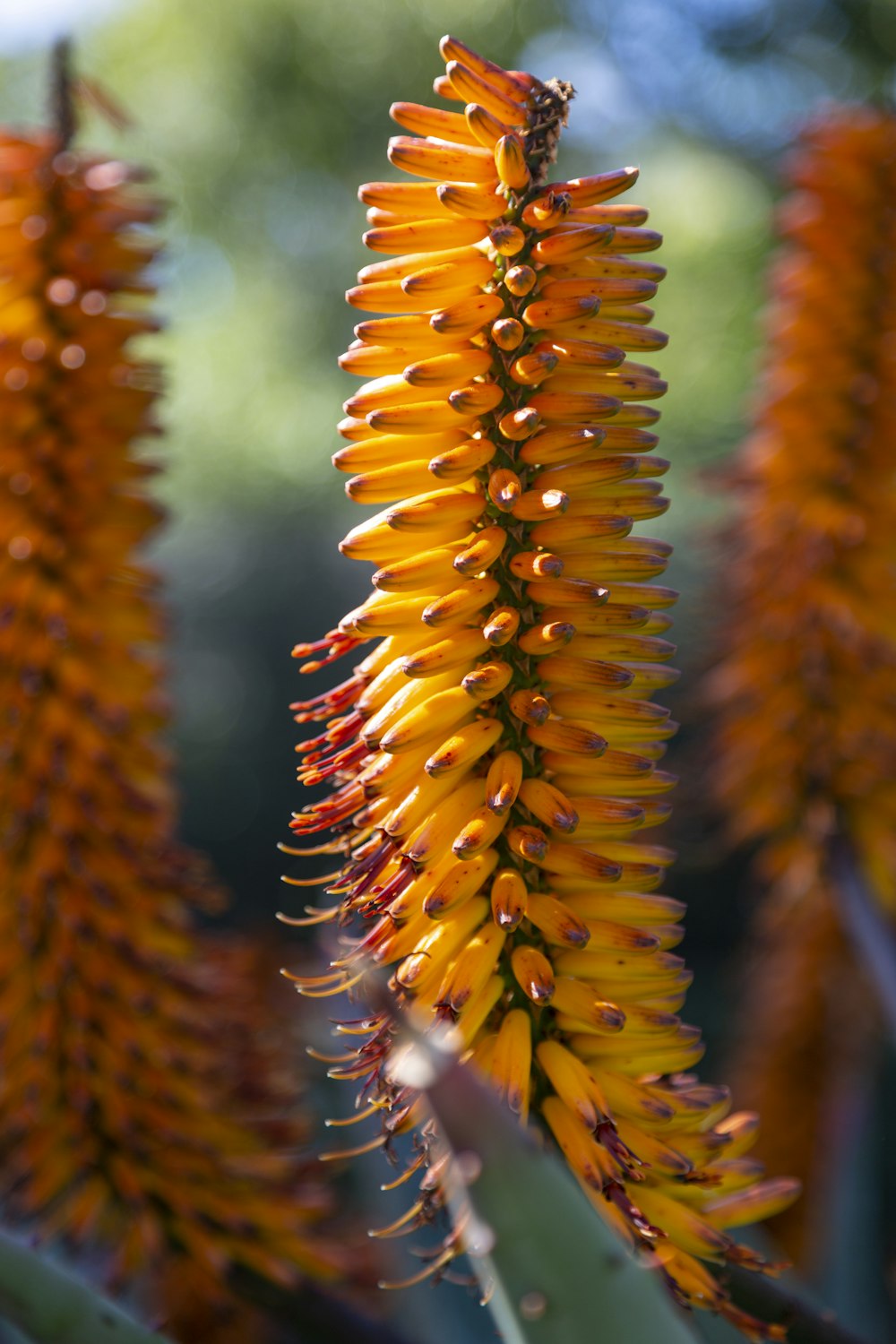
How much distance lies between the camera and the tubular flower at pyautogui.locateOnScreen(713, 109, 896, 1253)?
211 cm

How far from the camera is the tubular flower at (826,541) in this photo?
6.91 ft

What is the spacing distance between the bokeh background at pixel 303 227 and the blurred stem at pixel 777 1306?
4.06m

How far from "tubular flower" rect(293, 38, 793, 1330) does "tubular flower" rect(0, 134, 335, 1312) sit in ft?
2.26

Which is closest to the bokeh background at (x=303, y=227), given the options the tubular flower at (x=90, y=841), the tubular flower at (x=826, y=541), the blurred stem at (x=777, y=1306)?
the tubular flower at (x=826, y=541)

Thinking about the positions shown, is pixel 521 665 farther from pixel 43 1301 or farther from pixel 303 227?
pixel 303 227

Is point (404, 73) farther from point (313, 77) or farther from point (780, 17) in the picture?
point (780, 17)

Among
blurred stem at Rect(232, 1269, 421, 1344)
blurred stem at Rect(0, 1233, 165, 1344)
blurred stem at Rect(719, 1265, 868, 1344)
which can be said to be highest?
blurred stem at Rect(0, 1233, 165, 1344)

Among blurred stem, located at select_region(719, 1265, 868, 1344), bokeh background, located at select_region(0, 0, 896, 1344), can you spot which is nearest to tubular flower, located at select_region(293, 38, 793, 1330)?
blurred stem, located at select_region(719, 1265, 868, 1344)

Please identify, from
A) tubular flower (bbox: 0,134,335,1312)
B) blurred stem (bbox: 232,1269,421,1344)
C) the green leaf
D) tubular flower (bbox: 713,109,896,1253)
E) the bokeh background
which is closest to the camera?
the green leaf

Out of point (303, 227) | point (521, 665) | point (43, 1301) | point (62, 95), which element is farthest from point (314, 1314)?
point (303, 227)

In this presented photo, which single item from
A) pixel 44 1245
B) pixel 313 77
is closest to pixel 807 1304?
pixel 44 1245

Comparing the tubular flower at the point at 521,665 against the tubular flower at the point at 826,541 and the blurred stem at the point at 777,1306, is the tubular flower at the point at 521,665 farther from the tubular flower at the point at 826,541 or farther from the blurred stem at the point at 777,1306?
the tubular flower at the point at 826,541

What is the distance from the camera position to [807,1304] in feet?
3.60

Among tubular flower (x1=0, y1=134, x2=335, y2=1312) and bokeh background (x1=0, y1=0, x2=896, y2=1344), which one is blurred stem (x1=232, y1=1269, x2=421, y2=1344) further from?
bokeh background (x1=0, y1=0, x2=896, y2=1344)
